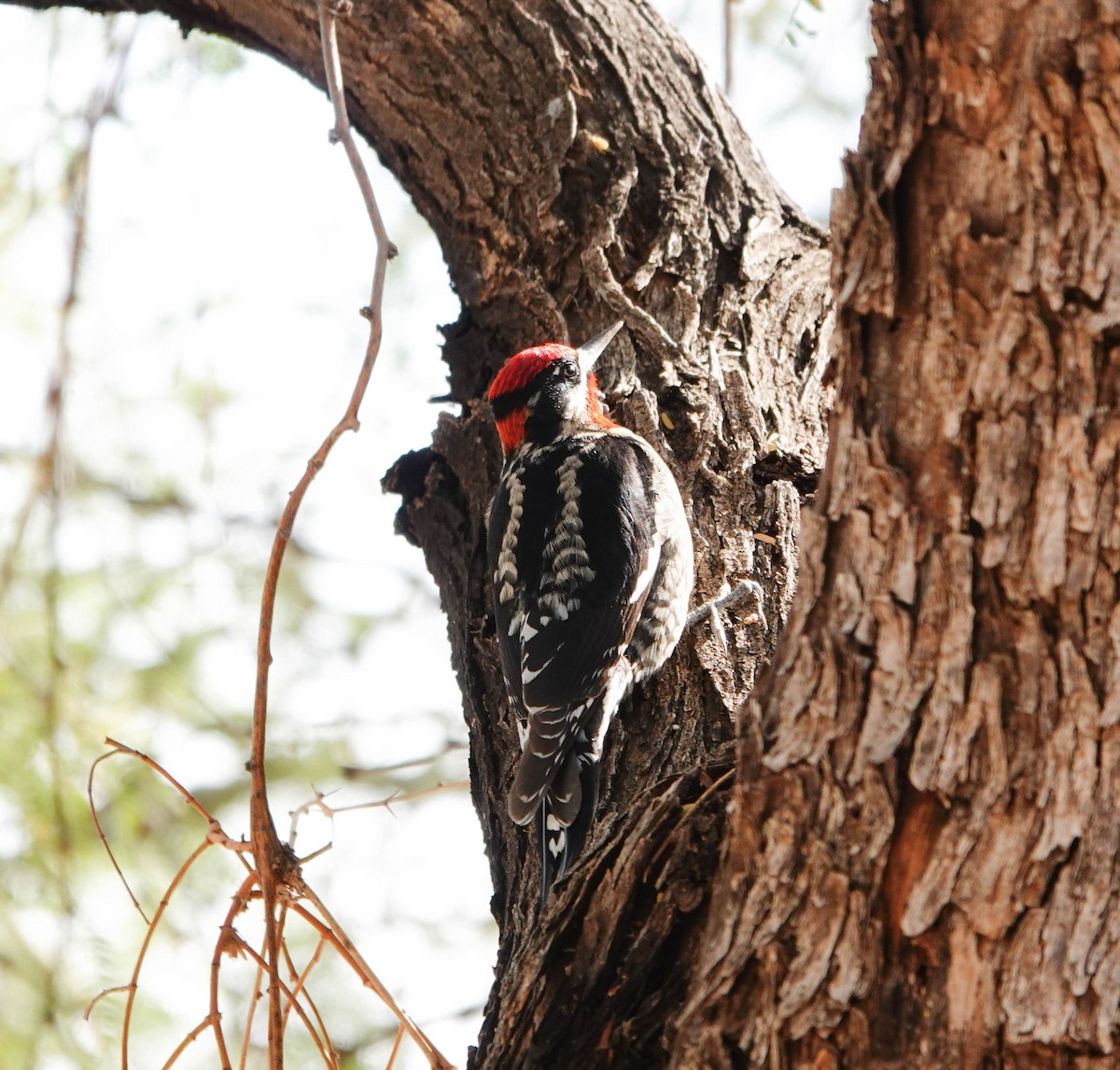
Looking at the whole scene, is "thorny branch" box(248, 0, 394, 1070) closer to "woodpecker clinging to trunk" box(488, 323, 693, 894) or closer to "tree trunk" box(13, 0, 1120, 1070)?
"tree trunk" box(13, 0, 1120, 1070)

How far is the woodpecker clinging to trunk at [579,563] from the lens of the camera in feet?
11.5

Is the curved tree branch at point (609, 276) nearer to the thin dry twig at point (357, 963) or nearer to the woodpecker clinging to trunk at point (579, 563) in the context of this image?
the woodpecker clinging to trunk at point (579, 563)

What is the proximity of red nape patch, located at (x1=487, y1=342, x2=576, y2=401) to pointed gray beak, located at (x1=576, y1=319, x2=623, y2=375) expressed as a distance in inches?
1.7

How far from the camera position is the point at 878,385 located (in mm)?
1909

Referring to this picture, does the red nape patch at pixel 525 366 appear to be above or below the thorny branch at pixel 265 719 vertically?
→ above

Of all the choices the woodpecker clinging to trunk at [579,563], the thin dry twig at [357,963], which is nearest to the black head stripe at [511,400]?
the woodpecker clinging to trunk at [579,563]

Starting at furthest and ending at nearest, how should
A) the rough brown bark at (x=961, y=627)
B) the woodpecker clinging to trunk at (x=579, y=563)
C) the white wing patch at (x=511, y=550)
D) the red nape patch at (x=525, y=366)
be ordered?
the red nape patch at (x=525, y=366), the white wing patch at (x=511, y=550), the woodpecker clinging to trunk at (x=579, y=563), the rough brown bark at (x=961, y=627)

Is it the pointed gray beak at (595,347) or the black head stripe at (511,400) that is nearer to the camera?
the pointed gray beak at (595,347)

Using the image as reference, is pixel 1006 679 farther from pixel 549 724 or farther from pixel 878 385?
pixel 549 724

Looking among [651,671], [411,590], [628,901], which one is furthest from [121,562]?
[628,901]

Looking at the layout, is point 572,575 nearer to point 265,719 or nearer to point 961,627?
point 265,719

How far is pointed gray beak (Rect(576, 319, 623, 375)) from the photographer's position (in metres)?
3.75

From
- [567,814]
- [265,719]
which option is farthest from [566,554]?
[265,719]

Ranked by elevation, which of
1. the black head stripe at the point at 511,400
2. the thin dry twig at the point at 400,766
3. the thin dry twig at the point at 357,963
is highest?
the black head stripe at the point at 511,400
